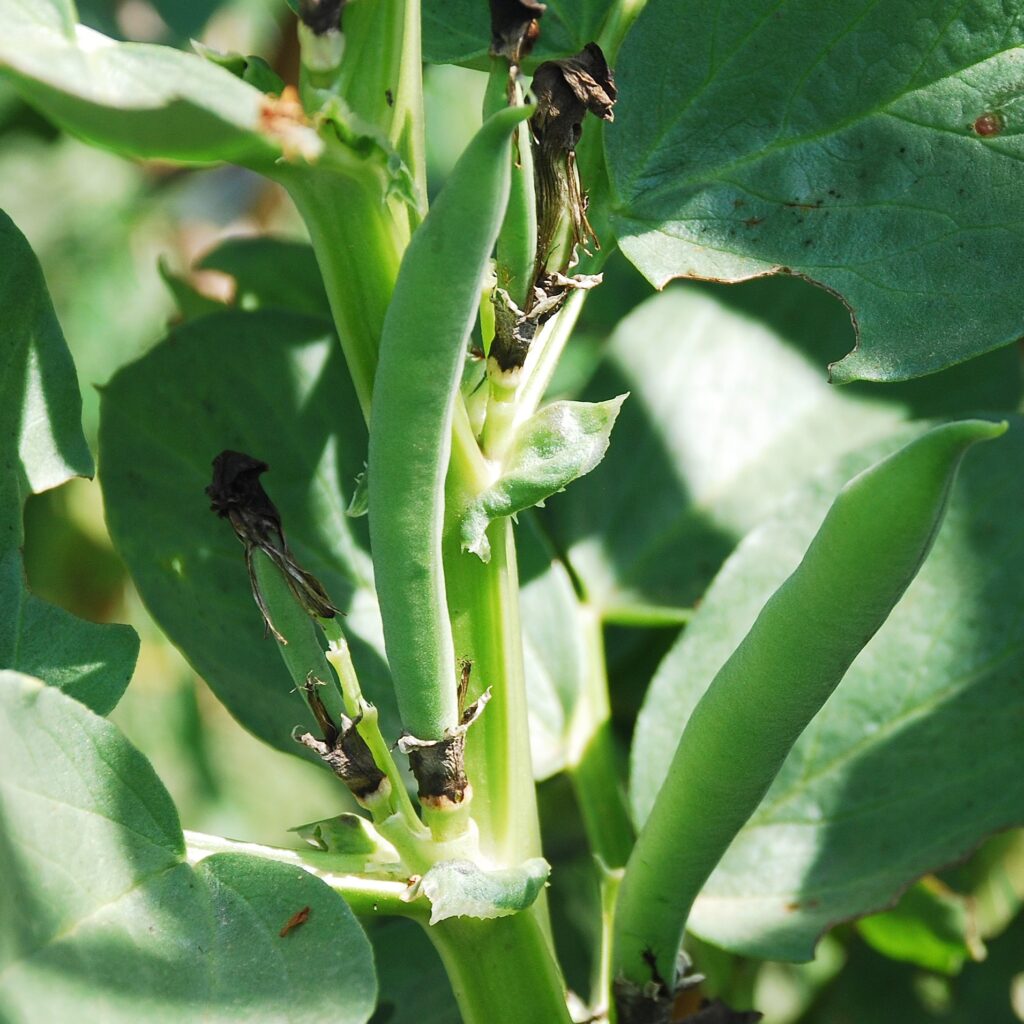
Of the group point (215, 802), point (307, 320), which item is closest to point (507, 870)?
point (307, 320)

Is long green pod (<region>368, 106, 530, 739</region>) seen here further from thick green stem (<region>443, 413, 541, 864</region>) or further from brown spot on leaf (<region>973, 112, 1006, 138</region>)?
brown spot on leaf (<region>973, 112, 1006, 138</region>)

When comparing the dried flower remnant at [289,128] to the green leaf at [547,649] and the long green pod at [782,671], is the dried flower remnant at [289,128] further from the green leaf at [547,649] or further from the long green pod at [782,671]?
the green leaf at [547,649]

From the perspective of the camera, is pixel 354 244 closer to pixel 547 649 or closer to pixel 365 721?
pixel 365 721

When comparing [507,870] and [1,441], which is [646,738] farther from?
[1,441]

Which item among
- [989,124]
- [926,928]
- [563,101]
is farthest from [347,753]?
[926,928]

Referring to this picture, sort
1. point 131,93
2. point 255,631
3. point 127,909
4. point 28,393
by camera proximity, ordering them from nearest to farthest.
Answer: point 131,93
point 127,909
point 28,393
point 255,631

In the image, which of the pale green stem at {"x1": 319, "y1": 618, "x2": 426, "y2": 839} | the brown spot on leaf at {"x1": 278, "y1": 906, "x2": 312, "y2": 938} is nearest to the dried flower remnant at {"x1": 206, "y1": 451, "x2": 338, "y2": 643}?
the pale green stem at {"x1": 319, "y1": 618, "x2": 426, "y2": 839}
